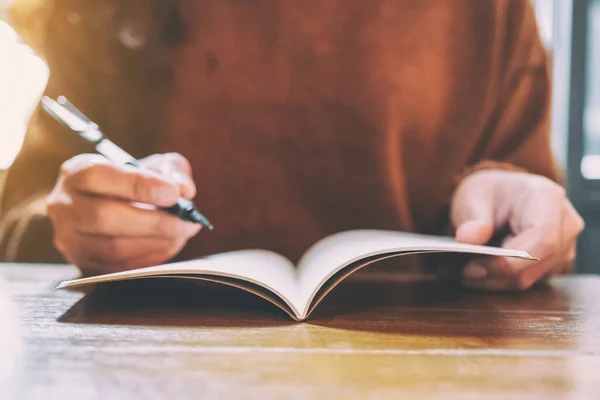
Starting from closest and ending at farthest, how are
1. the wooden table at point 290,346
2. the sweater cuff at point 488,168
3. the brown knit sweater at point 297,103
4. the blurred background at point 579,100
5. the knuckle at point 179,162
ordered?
the wooden table at point 290,346 < the knuckle at point 179,162 < the sweater cuff at point 488,168 < the brown knit sweater at point 297,103 < the blurred background at point 579,100

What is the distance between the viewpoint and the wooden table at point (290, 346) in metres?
0.30

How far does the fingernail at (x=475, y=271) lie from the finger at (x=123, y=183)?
33 cm

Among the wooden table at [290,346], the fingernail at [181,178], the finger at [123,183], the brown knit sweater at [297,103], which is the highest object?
the brown knit sweater at [297,103]

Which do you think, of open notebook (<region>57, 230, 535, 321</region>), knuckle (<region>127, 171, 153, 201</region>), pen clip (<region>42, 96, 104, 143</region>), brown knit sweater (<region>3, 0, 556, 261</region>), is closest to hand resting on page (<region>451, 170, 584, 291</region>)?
open notebook (<region>57, 230, 535, 321</region>)

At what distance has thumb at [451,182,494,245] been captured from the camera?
21.0 inches

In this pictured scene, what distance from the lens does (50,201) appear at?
0.59 meters

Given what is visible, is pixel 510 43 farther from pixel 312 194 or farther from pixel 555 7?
pixel 555 7

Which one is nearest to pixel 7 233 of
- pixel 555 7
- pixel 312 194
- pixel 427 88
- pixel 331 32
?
pixel 312 194

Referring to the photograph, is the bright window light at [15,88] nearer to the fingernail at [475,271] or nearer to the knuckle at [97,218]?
the knuckle at [97,218]

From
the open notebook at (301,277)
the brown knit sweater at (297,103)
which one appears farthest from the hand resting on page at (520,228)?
the brown knit sweater at (297,103)

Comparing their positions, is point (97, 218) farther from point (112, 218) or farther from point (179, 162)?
point (179, 162)

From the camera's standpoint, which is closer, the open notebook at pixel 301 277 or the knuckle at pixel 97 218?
the open notebook at pixel 301 277

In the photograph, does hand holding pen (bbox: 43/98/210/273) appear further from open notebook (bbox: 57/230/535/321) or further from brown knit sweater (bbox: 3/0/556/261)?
brown knit sweater (bbox: 3/0/556/261)

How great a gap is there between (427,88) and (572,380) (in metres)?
0.64
